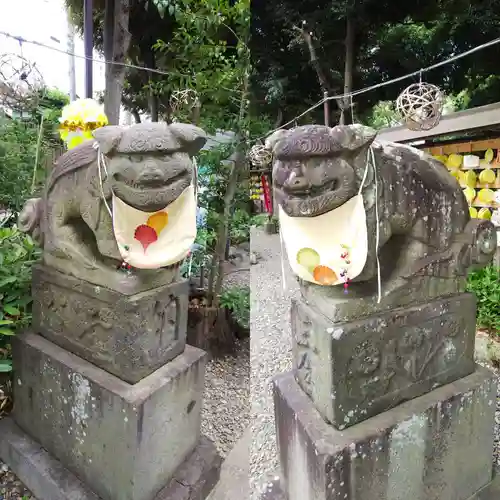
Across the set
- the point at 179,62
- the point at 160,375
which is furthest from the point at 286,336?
the point at 179,62

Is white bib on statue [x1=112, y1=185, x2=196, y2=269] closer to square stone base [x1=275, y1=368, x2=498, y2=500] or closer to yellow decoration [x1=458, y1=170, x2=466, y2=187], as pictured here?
square stone base [x1=275, y1=368, x2=498, y2=500]

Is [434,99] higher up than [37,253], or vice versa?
[434,99]

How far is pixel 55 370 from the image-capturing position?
2236 millimetres

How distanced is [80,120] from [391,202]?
2099mm

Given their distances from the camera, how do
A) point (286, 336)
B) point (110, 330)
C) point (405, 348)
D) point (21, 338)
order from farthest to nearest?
point (286, 336) → point (21, 338) → point (110, 330) → point (405, 348)

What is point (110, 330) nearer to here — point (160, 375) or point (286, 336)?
point (160, 375)

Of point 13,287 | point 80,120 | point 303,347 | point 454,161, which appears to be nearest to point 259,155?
point 454,161

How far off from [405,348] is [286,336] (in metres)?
2.70

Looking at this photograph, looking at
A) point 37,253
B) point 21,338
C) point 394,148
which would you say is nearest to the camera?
point 394,148

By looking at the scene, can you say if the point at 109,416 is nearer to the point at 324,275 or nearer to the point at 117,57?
the point at 324,275

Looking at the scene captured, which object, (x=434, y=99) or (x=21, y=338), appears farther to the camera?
(x=434, y=99)

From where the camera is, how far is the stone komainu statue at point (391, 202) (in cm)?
139

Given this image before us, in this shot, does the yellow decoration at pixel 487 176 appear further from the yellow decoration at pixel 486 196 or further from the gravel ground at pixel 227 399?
the gravel ground at pixel 227 399

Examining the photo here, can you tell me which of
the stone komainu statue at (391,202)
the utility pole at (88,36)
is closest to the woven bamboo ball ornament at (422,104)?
the stone komainu statue at (391,202)
